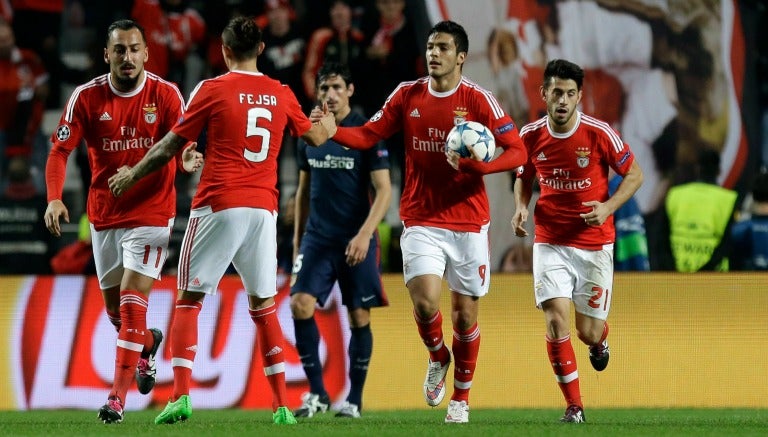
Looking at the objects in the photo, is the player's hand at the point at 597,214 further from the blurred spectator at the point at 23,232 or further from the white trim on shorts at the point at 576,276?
the blurred spectator at the point at 23,232

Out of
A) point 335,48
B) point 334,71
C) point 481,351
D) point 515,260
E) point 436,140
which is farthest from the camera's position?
point 335,48

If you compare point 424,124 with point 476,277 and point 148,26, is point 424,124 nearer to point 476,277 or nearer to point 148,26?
point 476,277

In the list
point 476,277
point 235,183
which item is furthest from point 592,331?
point 235,183

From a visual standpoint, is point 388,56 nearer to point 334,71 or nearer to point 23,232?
point 334,71

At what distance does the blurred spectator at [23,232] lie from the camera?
12711 millimetres

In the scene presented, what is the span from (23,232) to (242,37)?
587 centimetres

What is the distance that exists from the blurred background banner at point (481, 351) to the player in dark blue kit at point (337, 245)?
3.95ft

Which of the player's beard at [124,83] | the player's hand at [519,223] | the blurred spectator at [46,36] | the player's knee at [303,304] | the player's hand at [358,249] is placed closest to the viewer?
the player's beard at [124,83]

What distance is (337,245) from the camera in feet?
32.3

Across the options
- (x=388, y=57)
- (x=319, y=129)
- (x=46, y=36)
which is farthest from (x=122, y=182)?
(x=46, y=36)

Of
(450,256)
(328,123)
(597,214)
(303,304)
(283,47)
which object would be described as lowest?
(303,304)

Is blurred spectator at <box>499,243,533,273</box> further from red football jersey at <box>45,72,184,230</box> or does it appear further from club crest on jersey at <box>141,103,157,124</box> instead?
club crest on jersey at <box>141,103,157,124</box>

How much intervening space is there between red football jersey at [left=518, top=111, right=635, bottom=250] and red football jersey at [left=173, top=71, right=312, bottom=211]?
1.95 metres

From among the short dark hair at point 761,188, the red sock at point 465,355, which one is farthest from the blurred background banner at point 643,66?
the red sock at point 465,355
